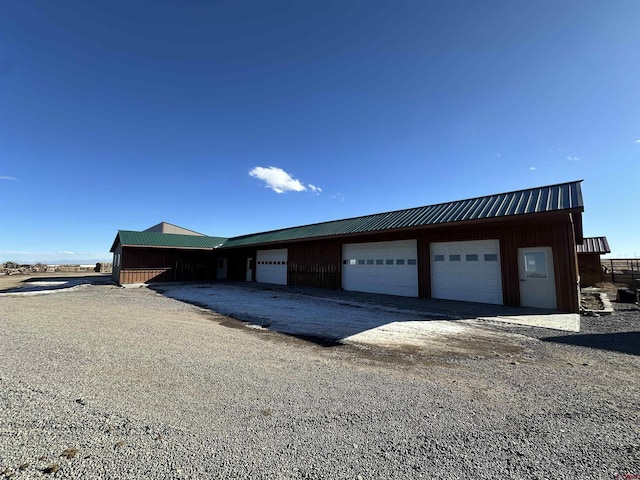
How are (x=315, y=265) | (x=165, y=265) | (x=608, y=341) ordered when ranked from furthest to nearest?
(x=165, y=265) < (x=315, y=265) < (x=608, y=341)

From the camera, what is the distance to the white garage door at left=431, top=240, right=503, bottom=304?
11766 mm

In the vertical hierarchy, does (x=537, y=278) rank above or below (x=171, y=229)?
below

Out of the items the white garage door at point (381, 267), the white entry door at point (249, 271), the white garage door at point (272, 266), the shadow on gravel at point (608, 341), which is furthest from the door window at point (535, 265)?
the white entry door at point (249, 271)

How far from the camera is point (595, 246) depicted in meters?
19.8

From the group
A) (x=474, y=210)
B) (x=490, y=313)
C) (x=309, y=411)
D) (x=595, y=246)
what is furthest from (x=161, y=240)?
(x=595, y=246)

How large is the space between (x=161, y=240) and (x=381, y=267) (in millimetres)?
18042

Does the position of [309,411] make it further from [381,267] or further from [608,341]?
[381,267]

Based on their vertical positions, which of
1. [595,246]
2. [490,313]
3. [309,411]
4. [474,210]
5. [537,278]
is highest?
[474,210]

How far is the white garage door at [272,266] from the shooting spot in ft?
71.4

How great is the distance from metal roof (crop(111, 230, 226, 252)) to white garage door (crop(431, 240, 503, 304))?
63.9 feet

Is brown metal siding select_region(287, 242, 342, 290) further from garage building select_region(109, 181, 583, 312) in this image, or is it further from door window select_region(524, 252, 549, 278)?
door window select_region(524, 252, 549, 278)

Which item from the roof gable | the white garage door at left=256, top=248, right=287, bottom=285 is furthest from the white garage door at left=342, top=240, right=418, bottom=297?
the roof gable

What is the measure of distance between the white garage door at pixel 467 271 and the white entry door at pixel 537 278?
2.44 ft

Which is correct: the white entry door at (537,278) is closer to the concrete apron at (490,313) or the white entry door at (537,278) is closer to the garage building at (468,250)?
the garage building at (468,250)
